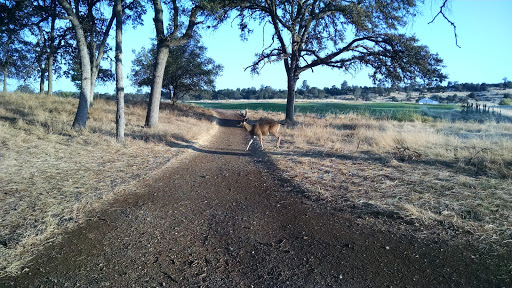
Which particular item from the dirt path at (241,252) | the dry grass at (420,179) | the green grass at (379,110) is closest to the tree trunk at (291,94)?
the green grass at (379,110)

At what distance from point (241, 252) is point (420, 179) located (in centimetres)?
483

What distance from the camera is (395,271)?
3775mm

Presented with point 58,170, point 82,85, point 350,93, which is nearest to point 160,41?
point 82,85

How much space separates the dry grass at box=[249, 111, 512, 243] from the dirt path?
77 cm

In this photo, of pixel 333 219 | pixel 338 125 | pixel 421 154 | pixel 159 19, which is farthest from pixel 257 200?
pixel 338 125

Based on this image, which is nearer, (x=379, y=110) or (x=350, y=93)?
(x=379, y=110)

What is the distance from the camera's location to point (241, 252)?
4215 mm

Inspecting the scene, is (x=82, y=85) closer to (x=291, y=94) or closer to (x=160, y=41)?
(x=160, y=41)

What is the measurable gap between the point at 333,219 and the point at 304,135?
9.93 m

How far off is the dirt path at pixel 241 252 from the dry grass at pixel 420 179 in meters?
0.77

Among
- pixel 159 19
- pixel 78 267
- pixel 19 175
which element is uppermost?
pixel 159 19

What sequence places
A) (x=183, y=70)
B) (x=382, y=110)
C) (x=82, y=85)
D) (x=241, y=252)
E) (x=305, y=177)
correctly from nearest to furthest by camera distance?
(x=241, y=252), (x=305, y=177), (x=82, y=85), (x=183, y=70), (x=382, y=110)

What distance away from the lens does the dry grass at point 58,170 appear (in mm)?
4551

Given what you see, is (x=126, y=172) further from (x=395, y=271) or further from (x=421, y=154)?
(x=421, y=154)
